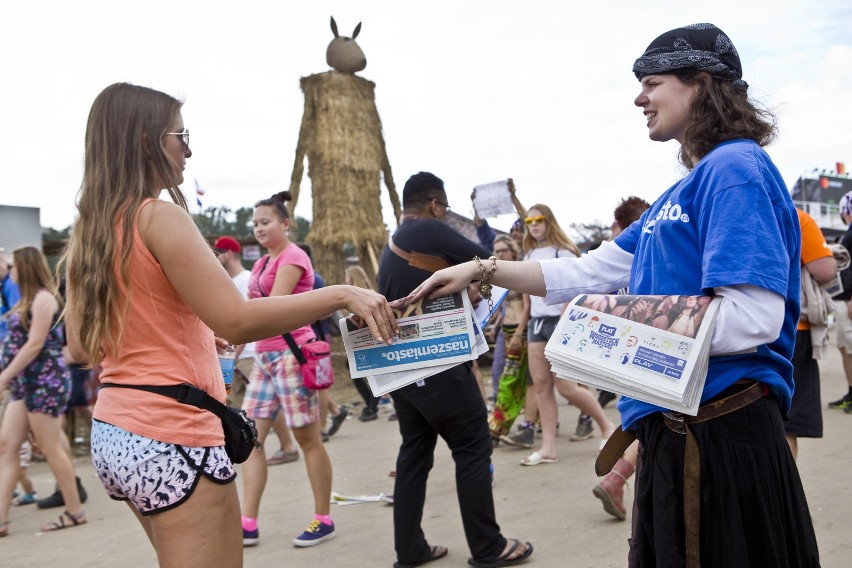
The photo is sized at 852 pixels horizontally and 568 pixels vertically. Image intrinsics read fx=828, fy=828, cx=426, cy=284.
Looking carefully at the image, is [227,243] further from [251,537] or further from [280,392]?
[251,537]

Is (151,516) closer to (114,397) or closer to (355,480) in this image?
(114,397)

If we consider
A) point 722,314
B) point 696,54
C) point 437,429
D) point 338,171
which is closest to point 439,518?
point 437,429

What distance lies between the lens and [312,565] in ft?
16.1

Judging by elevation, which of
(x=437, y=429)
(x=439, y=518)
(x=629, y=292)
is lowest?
(x=439, y=518)

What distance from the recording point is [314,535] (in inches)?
208

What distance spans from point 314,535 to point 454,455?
1.31 m

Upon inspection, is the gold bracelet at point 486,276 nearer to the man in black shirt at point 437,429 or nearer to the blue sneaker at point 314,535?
the man in black shirt at point 437,429

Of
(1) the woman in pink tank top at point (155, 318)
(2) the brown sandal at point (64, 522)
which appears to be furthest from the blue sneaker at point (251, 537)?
(1) the woman in pink tank top at point (155, 318)

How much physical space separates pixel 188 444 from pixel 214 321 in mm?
359

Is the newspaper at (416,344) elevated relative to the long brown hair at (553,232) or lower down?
lower down

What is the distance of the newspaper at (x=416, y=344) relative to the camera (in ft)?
8.57

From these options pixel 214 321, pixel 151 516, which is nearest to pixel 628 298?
pixel 214 321

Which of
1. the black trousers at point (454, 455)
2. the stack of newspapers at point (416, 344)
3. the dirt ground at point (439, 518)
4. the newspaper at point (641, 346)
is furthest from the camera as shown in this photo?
the dirt ground at point (439, 518)

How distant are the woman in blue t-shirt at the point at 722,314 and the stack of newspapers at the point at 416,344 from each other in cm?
58
